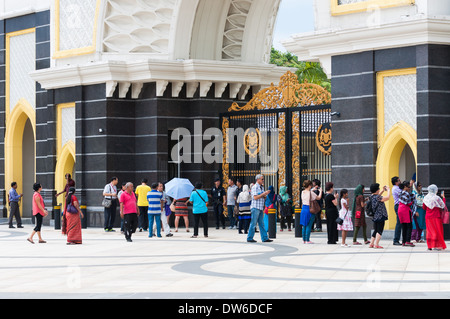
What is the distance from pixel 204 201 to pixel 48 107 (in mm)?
9071

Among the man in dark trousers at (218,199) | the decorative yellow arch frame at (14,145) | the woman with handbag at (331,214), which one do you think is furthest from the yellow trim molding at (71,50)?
the woman with handbag at (331,214)

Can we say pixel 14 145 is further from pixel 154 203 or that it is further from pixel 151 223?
pixel 154 203

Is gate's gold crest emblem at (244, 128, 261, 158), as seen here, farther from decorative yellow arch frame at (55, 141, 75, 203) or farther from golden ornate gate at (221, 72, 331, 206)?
decorative yellow arch frame at (55, 141, 75, 203)

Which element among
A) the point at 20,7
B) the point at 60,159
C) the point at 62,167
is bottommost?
the point at 62,167

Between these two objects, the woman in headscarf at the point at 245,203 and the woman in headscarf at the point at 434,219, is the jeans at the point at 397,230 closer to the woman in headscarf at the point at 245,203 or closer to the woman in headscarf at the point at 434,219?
the woman in headscarf at the point at 434,219

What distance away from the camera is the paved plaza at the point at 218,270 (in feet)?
41.3

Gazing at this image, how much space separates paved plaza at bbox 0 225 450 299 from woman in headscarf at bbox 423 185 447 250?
1.18 feet

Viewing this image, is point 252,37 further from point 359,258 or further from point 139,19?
point 359,258

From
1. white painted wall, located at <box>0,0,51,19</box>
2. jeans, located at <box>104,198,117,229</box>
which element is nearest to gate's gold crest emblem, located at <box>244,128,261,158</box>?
jeans, located at <box>104,198,117,229</box>

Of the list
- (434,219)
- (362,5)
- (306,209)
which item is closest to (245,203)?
(306,209)

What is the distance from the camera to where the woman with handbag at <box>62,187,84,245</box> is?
2144cm

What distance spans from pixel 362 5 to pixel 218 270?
8.97 metres

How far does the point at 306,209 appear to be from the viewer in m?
21.8

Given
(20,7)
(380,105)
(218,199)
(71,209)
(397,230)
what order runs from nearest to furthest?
1. (397,230)
2. (71,209)
3. (380,105)
4. (218,199)
5. (20,7)
